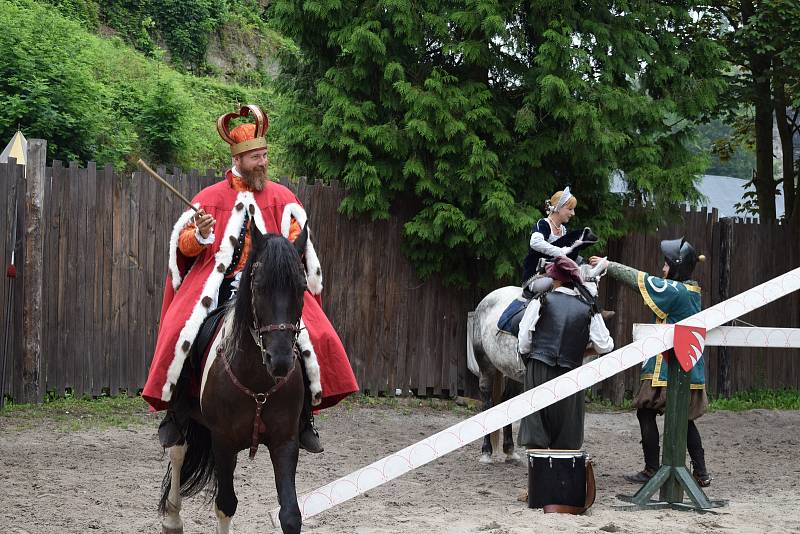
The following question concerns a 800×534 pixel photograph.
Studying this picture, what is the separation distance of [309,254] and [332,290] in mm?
5727

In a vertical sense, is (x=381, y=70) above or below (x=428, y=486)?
above

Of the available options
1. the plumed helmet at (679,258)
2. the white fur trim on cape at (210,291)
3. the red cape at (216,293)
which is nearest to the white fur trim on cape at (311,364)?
the red cape at (216,293)

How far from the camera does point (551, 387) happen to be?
20.7 ft

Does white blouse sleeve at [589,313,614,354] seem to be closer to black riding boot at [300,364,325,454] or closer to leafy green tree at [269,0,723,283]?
black riding boot at [300,364,325,454]

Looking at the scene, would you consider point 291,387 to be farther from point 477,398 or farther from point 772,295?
point 477,398

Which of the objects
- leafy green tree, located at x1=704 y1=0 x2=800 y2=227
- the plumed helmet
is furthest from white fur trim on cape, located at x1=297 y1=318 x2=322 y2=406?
leafy green tree, located at x1=704 y1=0 x2=800 y2=227

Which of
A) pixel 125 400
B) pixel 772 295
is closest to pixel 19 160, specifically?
pixel 125 400

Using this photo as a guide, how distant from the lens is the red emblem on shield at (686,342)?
6715 millimetres

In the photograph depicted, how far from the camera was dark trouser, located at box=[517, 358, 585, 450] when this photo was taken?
7004 millimetres

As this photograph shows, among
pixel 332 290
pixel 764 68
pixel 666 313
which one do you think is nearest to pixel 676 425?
pixel 666 313

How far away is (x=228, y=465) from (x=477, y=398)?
6869 millimetres

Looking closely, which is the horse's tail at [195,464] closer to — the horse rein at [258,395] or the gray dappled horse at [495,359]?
the horse rein at [258,395]

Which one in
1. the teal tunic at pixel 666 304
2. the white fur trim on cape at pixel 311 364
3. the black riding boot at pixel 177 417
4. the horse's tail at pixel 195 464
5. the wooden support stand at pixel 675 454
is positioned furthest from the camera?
the teal tunic at pixel 666 304

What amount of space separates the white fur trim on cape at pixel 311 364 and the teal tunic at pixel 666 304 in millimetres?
3139
